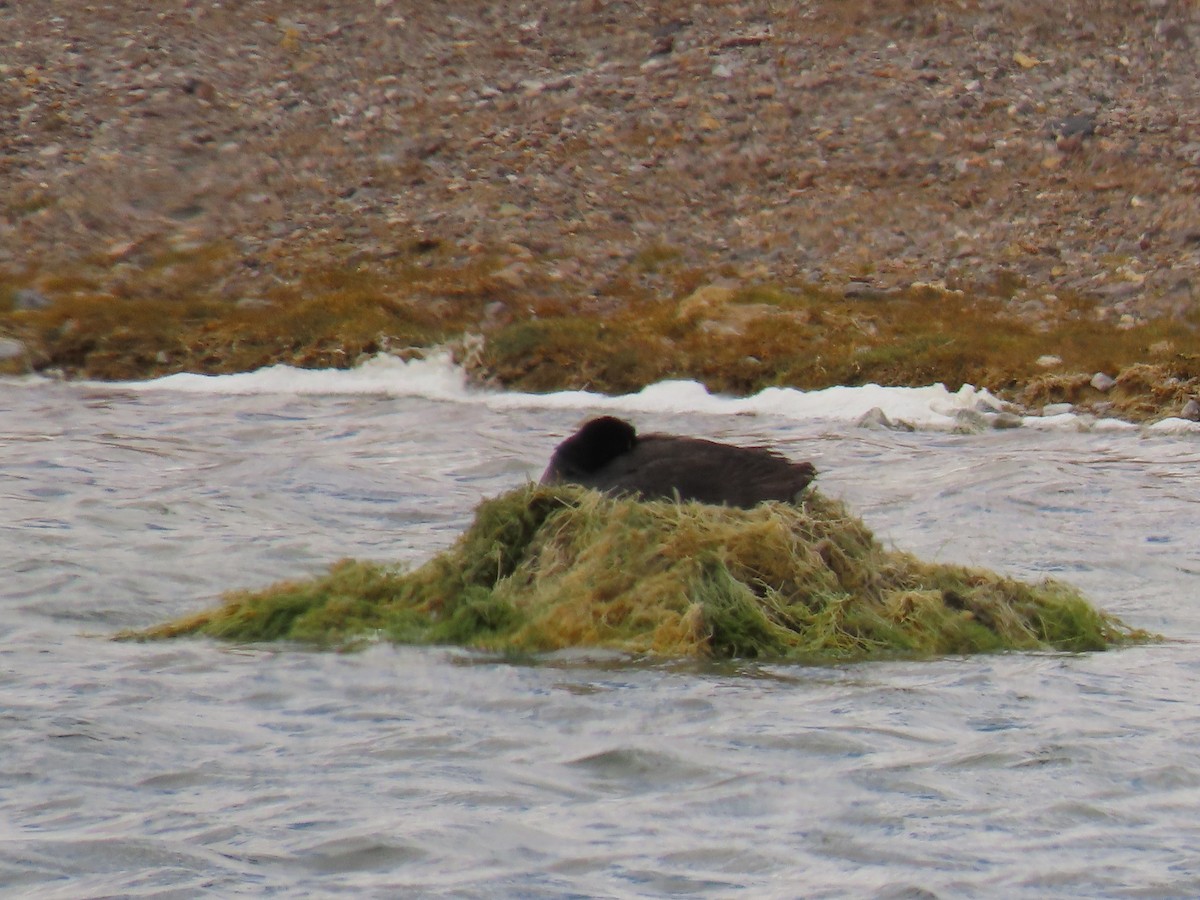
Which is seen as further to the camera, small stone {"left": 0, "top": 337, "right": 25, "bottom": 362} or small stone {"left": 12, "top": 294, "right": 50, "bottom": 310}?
small stone {"left": 12, "top": 294, "right": 50, "bottom": 310}

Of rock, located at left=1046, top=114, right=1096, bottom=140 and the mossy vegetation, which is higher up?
rock, located at left=1046, top=114, right=1096, bottom=140

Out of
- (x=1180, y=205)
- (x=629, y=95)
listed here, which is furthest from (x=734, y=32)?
(x=1180, y=205)

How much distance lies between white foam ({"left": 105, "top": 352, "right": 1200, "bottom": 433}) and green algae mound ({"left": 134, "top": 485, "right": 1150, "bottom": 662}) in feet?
32.9

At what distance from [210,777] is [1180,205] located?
890 inches

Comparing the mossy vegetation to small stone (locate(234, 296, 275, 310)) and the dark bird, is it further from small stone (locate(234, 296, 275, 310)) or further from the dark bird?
the dark bird

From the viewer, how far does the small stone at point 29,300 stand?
25422 mm

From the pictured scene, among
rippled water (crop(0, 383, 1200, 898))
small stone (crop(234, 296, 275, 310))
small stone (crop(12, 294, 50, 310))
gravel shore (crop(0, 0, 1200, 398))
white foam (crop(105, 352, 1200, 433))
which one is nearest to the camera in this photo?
rippled water (crop(0, 383, 1200, 898))

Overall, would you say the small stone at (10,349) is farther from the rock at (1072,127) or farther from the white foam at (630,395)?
the rock at (1072,127)

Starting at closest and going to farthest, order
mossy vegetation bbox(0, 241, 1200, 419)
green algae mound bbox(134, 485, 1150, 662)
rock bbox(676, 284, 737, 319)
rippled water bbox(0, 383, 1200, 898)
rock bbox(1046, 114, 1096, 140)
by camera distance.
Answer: rippled water bbox(0, 383, 1200, 898), green algae mound bbox(134, 485, 1150, 662), mossy vegetation bbox(0, 241, 1200, 419), rock bbox(676, 284, 737, 319), rock bbox(1046, 114, 1096, 140)

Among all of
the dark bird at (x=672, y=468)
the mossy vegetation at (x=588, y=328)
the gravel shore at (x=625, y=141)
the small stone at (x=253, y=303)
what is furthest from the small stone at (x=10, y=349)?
the dark bird at (x=672, y=468)

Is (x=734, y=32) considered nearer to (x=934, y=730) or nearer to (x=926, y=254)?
(x=926, y=254)

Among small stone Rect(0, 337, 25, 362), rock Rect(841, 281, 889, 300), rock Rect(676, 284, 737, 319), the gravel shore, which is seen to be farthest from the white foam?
rock Rect(841, 281, 889, 300)

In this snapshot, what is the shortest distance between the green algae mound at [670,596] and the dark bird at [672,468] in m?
0.42

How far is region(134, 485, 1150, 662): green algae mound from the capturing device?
30.8 feet
